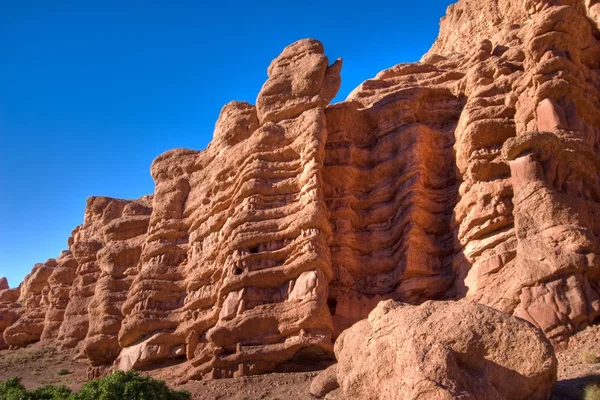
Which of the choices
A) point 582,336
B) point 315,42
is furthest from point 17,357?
point 582,336

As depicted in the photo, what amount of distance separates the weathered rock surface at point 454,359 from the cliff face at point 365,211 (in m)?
5.08

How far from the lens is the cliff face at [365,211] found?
59.2 feet

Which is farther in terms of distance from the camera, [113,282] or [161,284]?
[113,282]

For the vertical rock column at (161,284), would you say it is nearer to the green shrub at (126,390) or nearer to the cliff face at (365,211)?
the cliff face at (365,211)

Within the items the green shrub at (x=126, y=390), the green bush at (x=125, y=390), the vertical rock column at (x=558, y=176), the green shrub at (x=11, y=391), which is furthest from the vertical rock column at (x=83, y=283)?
the vertical rock column at (x=558, y=176)

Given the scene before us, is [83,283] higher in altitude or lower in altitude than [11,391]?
higher

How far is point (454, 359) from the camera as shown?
10406mm

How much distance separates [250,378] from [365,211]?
9.43 meters

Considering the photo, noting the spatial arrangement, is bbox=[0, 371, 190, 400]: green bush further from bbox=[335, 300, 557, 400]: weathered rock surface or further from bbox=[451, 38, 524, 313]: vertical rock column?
bbox=[451, 38, 524, 313]: vertical rock column

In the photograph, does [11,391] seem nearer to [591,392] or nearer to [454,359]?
[454,359]

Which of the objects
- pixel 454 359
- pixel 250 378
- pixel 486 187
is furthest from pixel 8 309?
pixel 454 359

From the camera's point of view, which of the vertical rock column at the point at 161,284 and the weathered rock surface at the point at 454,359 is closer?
the weathered rock surface at the point at 454,359

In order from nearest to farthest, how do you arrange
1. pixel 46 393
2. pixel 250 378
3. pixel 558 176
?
pixel 558 176 → pixel 46 393 → pixel 250 378

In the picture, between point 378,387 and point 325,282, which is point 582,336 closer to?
point 378,387
